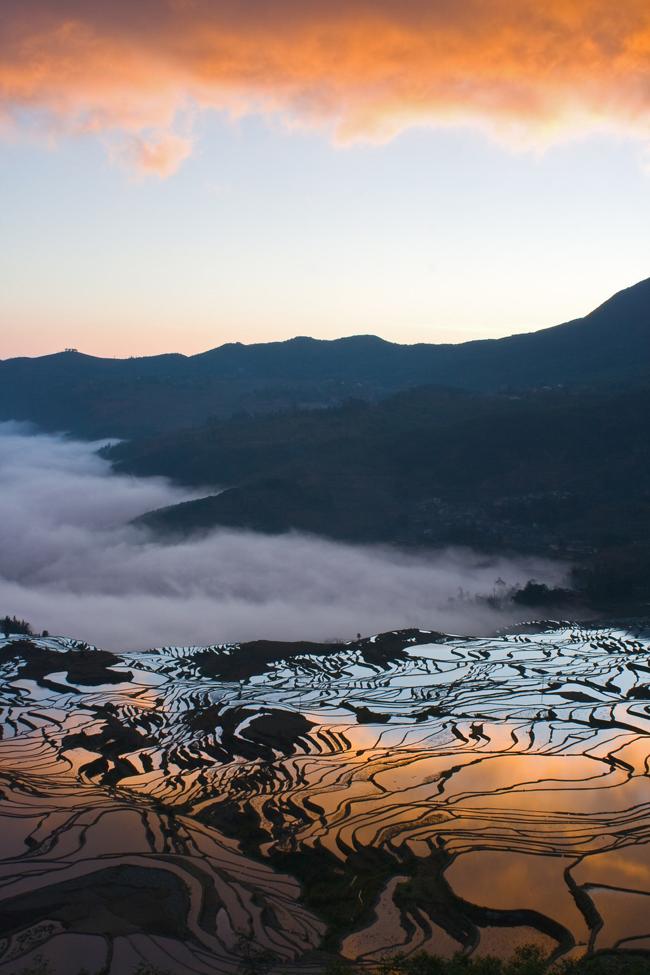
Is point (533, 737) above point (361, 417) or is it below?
below

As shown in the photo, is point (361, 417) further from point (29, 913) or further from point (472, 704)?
point (29, 913)

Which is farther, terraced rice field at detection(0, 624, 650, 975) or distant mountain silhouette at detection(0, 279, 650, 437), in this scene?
distant mountain silhouette at detection(0, 279, 650, 437)

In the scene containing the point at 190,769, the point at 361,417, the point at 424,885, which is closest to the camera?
the point at 424,885

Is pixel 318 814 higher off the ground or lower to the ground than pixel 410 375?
lower

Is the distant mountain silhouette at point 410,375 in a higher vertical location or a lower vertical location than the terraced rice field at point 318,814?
higher

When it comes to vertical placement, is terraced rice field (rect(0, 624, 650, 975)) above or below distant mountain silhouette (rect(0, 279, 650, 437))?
below

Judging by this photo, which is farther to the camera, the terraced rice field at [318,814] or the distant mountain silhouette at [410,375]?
the distant mountain silhouette at [410,375]

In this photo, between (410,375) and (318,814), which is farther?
(410,375)

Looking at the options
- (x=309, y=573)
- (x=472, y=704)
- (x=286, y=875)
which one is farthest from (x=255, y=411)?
(x=286, y=875)
